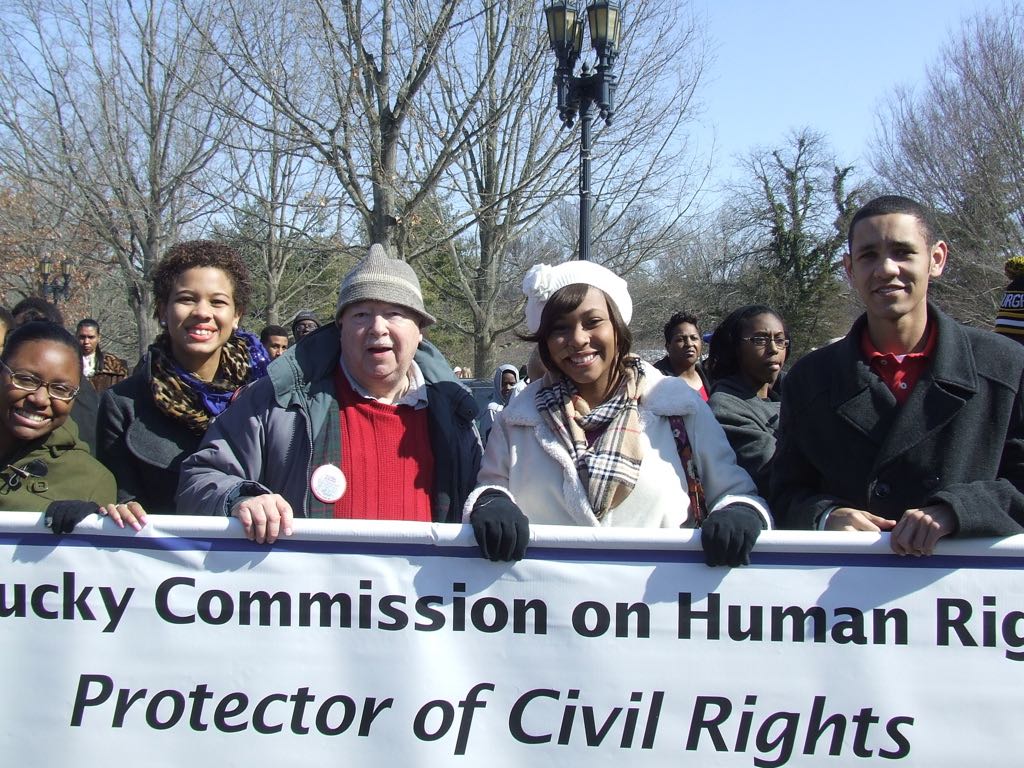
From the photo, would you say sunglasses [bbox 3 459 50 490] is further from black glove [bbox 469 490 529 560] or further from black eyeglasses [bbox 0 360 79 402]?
black glove [bbox 469 490 529 560]

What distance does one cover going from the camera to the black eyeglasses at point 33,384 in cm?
296

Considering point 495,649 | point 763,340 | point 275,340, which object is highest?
point 275,340

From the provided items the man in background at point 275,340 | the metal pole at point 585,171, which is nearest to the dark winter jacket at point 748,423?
the metal pole at point 585,171

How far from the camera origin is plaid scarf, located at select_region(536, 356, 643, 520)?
8.79 ft

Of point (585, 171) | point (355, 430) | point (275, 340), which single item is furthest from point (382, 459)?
point (275, 340)

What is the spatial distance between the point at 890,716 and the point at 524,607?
3.12ft

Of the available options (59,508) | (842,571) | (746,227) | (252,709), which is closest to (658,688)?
(842,571)

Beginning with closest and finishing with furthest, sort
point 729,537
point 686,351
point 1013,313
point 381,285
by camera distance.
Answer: point 729,537 → point 381,285 → point 1013,313 → point 686,351

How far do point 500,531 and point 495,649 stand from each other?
1.07 ft

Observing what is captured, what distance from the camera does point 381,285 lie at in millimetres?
2951

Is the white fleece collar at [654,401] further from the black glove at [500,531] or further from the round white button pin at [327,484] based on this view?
the round white button pin at [327,484]

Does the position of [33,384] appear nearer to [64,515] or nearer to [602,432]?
[64,515]

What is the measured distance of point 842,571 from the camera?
Answer: 2.49 meters

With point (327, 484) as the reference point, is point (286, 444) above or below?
above
